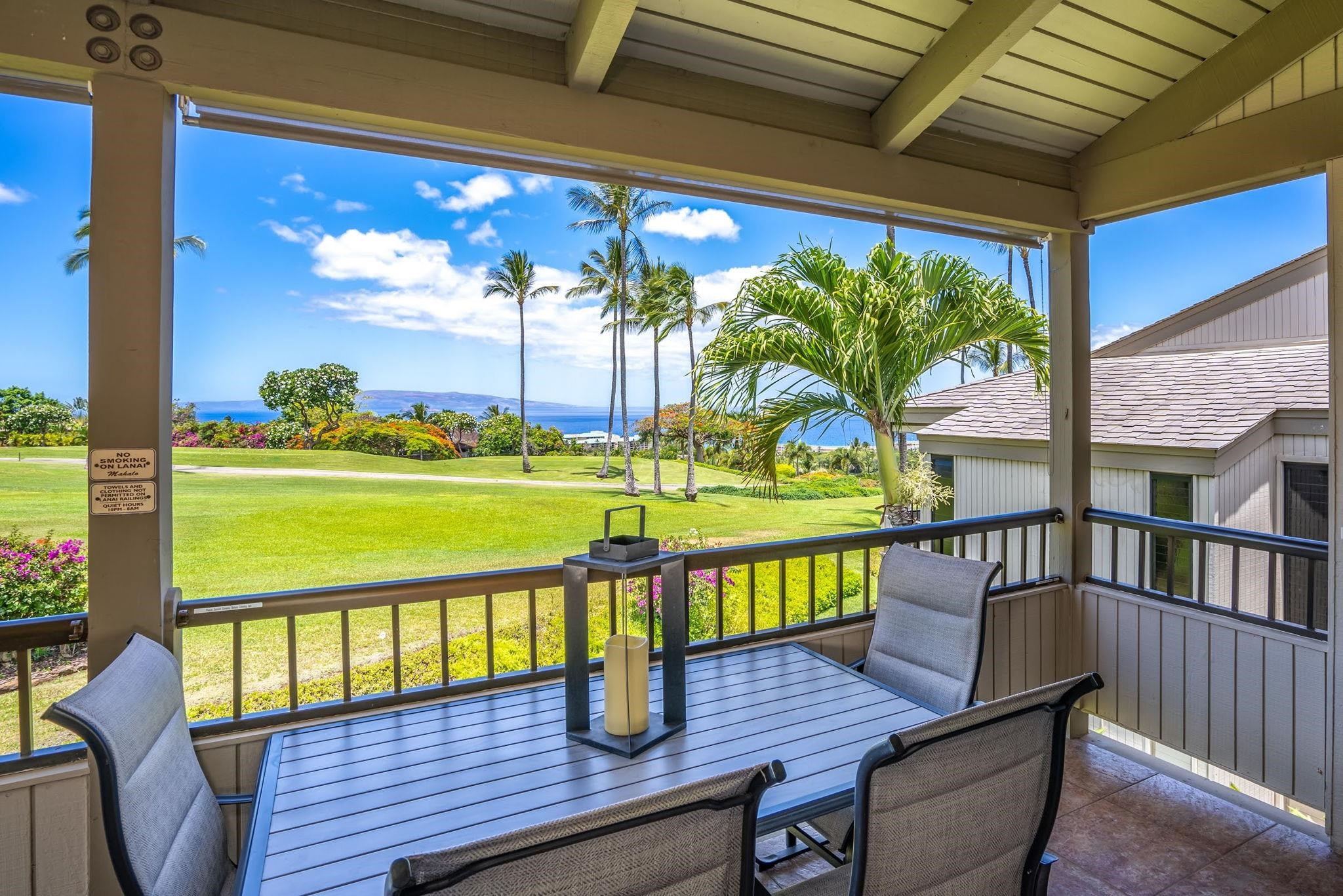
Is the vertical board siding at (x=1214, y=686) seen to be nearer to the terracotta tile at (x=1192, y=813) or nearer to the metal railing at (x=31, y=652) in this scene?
the terracotta tile at (x=1192, y=813)

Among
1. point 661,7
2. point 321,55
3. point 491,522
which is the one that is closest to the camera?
point 321,55

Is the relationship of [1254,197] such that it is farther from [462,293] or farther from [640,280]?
[462,293]

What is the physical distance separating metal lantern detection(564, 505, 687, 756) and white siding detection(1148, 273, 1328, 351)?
282cm

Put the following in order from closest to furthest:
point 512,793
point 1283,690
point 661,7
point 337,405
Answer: point 512,793, point 661,7, point 1283,690, point 337,405

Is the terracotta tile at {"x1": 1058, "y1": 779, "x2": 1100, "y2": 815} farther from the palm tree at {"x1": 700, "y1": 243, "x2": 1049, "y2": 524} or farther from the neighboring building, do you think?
the palm tree at {"x1": 700, "y1": 243, "x2": 1049, "y2": 524}

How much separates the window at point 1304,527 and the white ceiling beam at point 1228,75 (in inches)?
60.0

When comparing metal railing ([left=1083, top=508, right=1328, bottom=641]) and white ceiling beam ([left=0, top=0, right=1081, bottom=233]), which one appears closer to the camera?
white ceiling beam ([left=0, top=0, right=1081, bottom=233])

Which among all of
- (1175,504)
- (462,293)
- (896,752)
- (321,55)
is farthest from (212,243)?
(1175,504)

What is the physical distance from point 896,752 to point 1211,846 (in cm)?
234

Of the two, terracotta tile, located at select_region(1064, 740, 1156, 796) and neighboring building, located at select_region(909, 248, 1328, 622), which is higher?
neighboring building, located at select_region(909, 248, 1328, 622)

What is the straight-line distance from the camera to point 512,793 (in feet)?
4.82

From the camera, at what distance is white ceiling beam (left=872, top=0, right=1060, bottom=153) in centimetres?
213

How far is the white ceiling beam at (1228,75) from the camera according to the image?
7.85 feet

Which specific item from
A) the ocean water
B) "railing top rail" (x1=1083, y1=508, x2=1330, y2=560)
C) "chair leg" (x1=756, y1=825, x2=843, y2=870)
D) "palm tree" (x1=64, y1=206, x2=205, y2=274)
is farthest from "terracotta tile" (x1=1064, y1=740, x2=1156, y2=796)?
"palm tree" (x1=64, y1=206, x2=205, y2=274)
